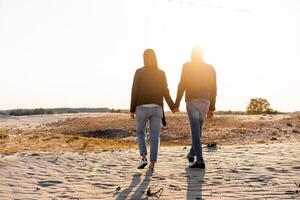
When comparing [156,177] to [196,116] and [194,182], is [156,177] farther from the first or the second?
[196,116]

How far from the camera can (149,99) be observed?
8969 mm

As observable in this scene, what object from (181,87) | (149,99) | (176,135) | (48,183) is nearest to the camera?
(48,183)

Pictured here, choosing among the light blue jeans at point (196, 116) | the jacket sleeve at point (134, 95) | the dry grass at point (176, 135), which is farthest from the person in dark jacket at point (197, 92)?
the dry grass at point (176, 135)

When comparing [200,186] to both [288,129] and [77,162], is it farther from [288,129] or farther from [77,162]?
[288,129]

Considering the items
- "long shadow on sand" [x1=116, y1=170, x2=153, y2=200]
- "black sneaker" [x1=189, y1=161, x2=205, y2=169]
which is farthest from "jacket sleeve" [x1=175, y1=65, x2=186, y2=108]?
"long shadow on sand" [x1=116, y1=170, x2=153, y2=200]

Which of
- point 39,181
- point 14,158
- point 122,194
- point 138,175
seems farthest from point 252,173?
point 14,158

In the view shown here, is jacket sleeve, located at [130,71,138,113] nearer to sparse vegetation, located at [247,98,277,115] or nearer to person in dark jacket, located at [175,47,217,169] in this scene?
person in dark jacket, located at [175,47,217,169]

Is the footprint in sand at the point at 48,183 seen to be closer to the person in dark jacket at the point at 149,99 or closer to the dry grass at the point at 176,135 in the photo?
the person in dark jacket at the point at 149,99

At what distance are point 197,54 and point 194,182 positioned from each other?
2542 mm

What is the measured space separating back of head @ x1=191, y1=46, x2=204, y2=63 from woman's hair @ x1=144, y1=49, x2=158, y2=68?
0.79 meters

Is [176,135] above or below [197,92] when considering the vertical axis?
below

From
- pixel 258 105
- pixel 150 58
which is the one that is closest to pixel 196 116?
pixel 150 58

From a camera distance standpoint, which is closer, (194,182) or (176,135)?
(194,182)

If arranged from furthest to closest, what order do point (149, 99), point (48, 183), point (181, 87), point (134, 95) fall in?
point (181, 87), point (134, 95), point (149, 99), point (48, 183)
